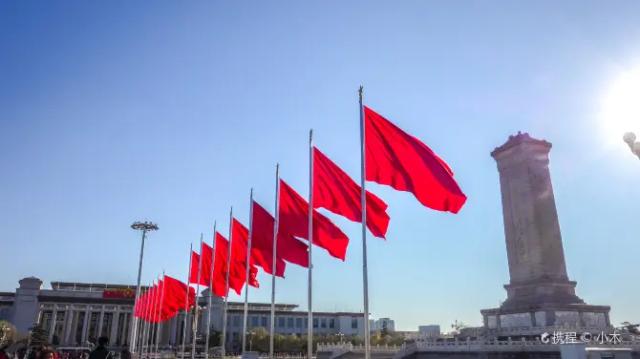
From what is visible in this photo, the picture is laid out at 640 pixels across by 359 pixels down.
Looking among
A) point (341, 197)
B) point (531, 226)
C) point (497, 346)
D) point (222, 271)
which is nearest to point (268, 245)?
point (341, 197)

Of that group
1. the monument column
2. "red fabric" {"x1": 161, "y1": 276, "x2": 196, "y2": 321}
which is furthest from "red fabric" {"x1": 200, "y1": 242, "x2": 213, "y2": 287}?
the monument column

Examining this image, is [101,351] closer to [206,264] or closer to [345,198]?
[345,198]

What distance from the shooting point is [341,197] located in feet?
57.9

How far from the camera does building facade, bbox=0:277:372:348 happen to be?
92250 millimetres

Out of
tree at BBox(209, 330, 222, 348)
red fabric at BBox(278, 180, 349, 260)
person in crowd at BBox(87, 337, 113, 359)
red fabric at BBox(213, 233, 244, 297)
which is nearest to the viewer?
person in crowd at BBox(87, 337, 113, 359)

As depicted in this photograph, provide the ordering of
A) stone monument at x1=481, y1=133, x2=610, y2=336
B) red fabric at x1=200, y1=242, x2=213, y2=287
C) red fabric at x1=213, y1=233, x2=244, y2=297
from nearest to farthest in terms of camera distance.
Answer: red fabric at x1=213, y1=233, x2=244, y2=297, red fabric at x1=200, y1=242, x2=213, y2=287, stone monument at x1=481, y1=133, x2=610, y2=336

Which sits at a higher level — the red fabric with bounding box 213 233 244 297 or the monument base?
the red fabric with bounding box 213 233 244 297

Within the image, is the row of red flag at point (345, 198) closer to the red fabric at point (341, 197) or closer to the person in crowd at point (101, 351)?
the red fabric at point (341, 197)

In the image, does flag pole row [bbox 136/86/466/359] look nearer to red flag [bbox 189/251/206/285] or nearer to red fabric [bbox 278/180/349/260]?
red fabric [bbox 278/180/349/260]

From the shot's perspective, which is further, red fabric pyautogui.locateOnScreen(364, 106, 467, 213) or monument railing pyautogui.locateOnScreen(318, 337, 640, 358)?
monument railing pyautogui.locateOnScreen(318, 337, 640, 358)

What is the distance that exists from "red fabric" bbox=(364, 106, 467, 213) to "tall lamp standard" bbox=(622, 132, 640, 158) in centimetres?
414

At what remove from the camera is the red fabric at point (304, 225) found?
1927cm

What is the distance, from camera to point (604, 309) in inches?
1801

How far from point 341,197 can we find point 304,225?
8.86 feet
